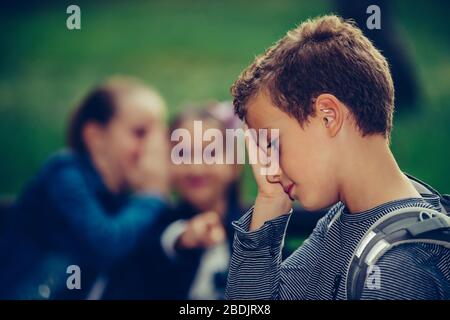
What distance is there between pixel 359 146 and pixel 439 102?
1.21 metres

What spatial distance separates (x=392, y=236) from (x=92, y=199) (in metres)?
1.55

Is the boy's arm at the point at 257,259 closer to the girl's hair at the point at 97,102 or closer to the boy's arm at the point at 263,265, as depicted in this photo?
the boy's arm at the point at 263,265

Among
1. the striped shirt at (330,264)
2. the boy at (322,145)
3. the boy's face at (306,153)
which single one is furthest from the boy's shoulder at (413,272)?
the boy's face at (306,153)

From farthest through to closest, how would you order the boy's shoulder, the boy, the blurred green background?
the blurred green background < the boy < the boy's shoulder

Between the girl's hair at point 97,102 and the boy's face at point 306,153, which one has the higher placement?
the girl's hair at point 97,102

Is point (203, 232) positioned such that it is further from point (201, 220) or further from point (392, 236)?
point (392, 236)

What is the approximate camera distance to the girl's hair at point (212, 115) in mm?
2623

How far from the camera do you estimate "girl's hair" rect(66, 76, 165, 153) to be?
8.65 feet

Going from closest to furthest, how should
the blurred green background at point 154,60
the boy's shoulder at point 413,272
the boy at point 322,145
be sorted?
the boy's shoulder at point 413,272 < the boy at point 322,145 < the blurred green background at point 154,60

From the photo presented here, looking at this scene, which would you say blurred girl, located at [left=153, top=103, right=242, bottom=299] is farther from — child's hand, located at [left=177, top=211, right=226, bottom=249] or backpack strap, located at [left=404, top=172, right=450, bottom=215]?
backpack strap, located at [left=404, top=172, right=450, bottom=215]

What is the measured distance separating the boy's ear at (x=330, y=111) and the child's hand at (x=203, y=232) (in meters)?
1.20

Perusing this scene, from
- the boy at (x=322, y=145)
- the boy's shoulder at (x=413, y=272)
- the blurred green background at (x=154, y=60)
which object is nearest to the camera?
the boy's shoulder at (x=413, y=272)

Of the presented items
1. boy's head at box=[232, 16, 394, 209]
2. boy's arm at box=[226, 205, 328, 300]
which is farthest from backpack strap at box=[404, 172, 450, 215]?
boy's arm at box=[226, 205, 328, 300]

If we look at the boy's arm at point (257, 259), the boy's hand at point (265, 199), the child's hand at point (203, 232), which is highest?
the boy's hand at point (265, 199)
